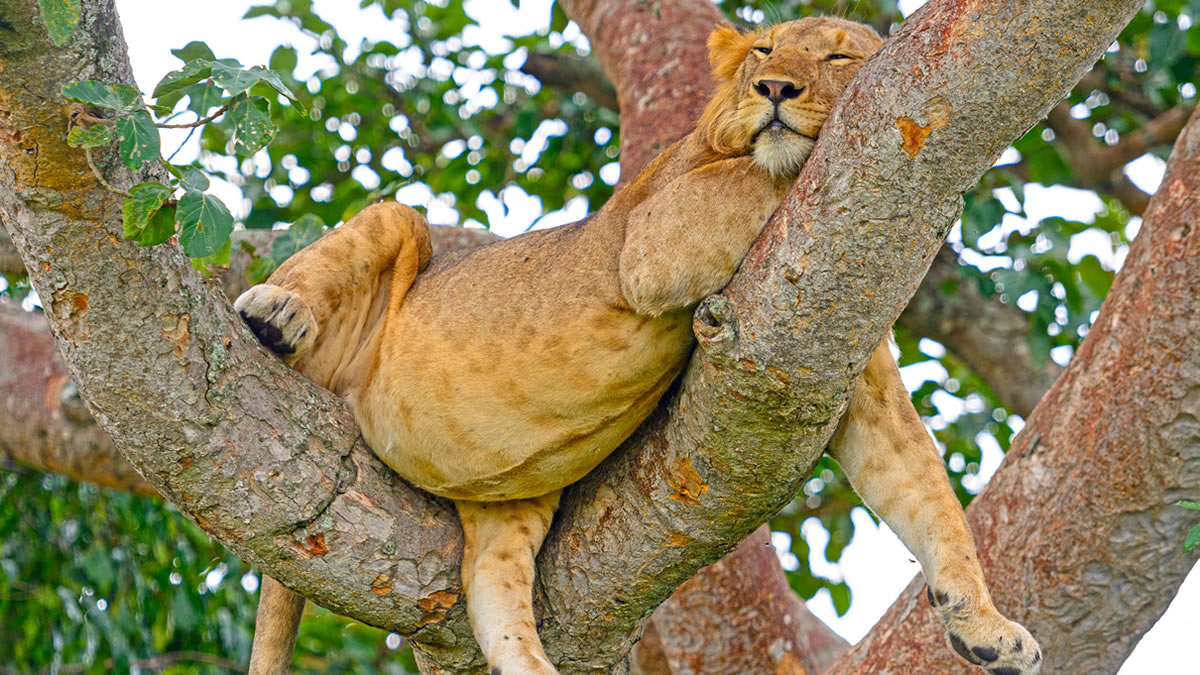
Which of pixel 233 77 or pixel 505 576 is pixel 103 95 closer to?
pixel 233 77

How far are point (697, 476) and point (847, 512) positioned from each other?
3.33m

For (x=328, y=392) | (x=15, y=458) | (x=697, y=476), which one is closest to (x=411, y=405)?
(x=328, y=392)

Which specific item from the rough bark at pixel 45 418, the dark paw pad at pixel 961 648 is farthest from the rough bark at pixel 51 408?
the dark paw pad at pixel 961 648

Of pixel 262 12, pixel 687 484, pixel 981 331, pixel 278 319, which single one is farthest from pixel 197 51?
pixel 981 331

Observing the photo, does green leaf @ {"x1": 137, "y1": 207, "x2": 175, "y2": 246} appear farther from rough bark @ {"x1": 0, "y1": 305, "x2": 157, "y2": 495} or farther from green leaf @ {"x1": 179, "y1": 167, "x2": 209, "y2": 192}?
rough bark @ {"x1": 0, "y1": 305, "x2": 157, "y2": 495}

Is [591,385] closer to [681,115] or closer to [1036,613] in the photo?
[1036,613]

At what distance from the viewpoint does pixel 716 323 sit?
261 centimetres

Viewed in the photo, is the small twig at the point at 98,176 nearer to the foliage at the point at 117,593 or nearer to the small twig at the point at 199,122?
the small twig at the point at 199,122

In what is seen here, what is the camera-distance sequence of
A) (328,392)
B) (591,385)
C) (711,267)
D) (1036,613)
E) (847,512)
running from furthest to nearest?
1. (847,512)
2. (1036,613)
3. (328,392)
4. (591,385)
5. (711,267)

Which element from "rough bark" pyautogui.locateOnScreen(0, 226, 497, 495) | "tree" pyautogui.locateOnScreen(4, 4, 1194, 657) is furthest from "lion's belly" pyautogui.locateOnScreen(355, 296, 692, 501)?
"rough bark" pyautogui.locateOnScreen(0, 226, 497, 495)

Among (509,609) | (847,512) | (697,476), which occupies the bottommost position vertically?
(847,512)

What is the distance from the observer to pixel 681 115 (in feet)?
17.4

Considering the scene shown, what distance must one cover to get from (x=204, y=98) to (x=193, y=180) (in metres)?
0.24

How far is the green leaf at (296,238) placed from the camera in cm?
424
